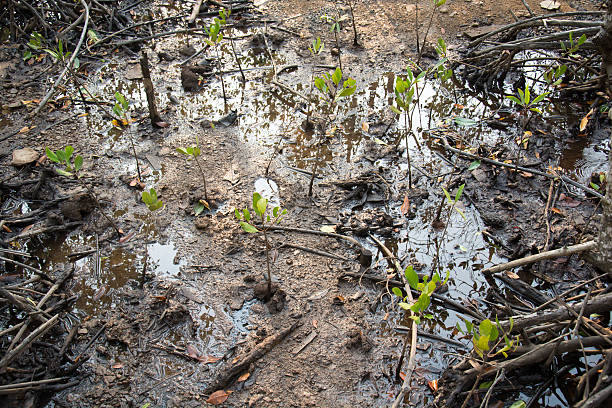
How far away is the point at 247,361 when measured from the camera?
2.67 meters

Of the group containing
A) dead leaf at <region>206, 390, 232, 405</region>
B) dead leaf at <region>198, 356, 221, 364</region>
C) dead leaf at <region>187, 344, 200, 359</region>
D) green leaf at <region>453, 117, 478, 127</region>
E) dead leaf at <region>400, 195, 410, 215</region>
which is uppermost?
green leaf at <region>453, 117, 478, 127</region>

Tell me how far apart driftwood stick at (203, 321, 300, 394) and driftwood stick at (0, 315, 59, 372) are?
1.05 meters

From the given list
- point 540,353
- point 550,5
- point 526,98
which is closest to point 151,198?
point 540,353

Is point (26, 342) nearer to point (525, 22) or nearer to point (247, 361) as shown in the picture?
point (247, 361)

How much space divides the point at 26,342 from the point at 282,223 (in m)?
1.88

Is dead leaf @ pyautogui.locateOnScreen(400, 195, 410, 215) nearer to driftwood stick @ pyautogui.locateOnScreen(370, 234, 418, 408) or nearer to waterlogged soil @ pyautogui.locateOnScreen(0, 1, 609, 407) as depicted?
waterlogged soil @ pyautogui.locateOnScreen(0, 1, 609, 407)

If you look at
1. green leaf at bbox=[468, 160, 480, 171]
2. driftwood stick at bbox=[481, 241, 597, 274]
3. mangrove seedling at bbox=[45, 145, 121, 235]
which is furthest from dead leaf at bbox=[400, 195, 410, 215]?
mangrove seedling at bbox=[45, 145, 121, 235]

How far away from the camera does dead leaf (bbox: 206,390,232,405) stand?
8.27 feet

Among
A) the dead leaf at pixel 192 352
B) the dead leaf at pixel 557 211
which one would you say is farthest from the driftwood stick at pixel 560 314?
the dead leaf at pixel 192 352

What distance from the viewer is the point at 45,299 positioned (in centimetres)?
288

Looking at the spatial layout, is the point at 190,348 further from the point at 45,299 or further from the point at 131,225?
the point at 131,225

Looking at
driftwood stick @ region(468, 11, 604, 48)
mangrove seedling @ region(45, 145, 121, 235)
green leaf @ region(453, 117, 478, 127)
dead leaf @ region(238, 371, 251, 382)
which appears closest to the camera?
dead leaf @ region(238, 371, 251, 382)

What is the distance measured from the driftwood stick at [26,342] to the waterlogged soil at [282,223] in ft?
0.67

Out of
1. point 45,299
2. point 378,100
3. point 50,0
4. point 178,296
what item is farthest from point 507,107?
point 50,0
